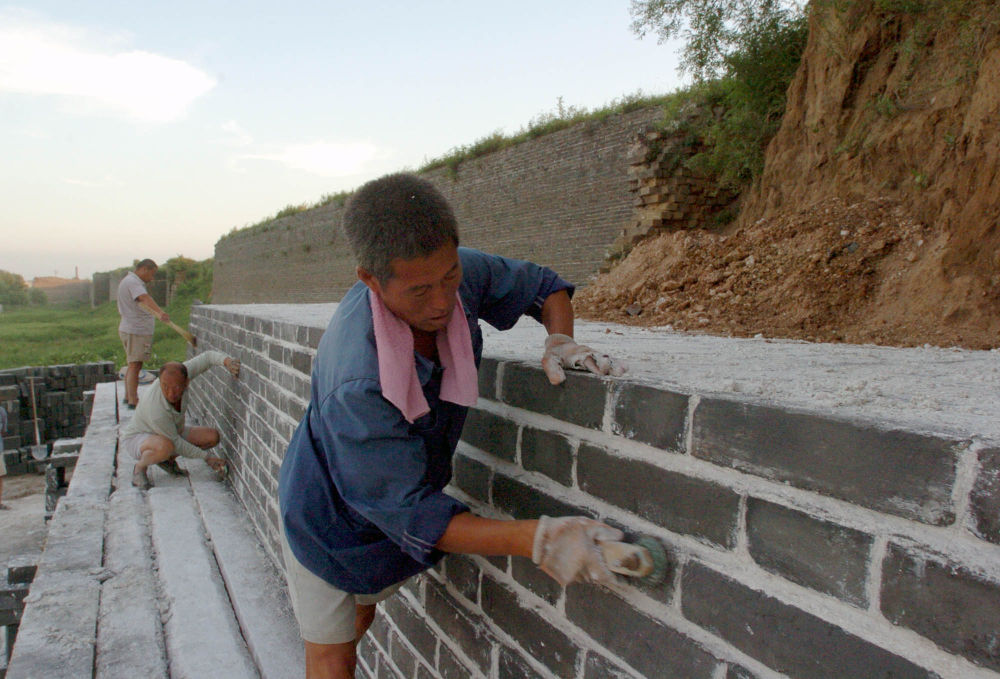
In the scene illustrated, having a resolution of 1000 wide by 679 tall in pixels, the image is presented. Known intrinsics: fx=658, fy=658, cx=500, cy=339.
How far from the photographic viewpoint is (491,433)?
178cm

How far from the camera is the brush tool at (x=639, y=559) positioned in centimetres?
118

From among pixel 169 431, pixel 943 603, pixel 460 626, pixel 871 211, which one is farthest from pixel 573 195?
pixel 943 603

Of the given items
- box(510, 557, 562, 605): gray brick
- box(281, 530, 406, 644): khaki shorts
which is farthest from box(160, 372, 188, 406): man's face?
box(510, 557, 562, 605): gray brick

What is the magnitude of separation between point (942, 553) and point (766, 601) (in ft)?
0.95

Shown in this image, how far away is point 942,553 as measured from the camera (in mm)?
826

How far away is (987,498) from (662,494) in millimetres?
533

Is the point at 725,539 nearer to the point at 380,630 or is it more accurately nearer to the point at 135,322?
the point at 380,630

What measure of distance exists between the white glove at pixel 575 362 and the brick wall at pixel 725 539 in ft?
0.15

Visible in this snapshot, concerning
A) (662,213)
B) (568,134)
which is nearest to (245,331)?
(662,213)

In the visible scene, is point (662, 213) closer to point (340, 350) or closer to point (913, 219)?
point (913, 219)

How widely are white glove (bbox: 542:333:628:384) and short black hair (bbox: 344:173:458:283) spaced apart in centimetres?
36

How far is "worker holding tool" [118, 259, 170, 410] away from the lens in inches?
292

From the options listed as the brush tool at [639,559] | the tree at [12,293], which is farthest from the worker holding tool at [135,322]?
the tree at [12,293]

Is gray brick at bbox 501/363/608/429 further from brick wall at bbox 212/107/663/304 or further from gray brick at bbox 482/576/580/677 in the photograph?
brick wall at bbox 212/107/663/304
